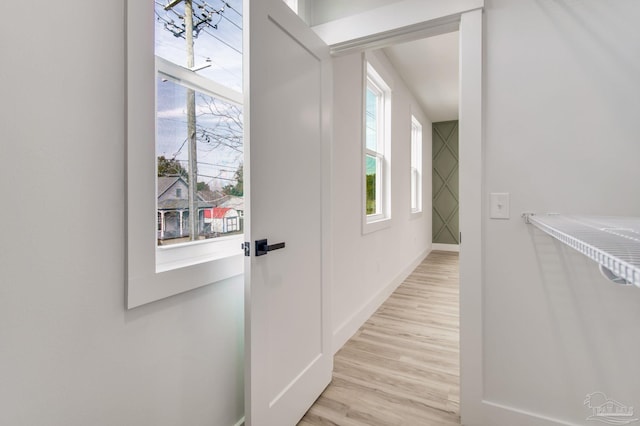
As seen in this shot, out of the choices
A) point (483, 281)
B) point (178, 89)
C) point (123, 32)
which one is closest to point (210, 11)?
point (178, 89)

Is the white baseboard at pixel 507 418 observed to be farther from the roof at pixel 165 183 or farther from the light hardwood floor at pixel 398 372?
the roof at pixel 165 183

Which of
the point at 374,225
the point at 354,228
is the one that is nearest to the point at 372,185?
the point at 374,225

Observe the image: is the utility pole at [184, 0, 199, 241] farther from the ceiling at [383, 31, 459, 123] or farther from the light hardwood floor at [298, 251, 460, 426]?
the ceiling at [383, 31, 459, 123]

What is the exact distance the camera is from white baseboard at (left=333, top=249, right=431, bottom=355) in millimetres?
2384

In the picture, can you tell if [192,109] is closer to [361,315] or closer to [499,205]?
[499,205]

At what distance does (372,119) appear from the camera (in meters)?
3.54

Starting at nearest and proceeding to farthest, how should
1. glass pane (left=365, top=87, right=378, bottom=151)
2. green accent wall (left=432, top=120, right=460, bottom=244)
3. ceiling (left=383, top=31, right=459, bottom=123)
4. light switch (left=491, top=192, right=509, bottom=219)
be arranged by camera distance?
1. light switch (left=491, top=192, right=509, bottom=219)
2. ceiling (left=383, top=31, right=459, bottom=123)
3. glass pane (left=365, top=87, right=378, bottom=151)
4. green accent wall (left=432, top=120, right=460, bottom=244)

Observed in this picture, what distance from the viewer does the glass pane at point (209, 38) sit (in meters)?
1.16

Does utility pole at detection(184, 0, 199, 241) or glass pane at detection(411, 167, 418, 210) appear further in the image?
glass pane at detection(411, 167, 418, 210)

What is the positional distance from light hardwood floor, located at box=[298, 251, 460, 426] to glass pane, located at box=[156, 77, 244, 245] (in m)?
1.19

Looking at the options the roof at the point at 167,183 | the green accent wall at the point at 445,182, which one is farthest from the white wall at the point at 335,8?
the green accent wall at the point at 445,182

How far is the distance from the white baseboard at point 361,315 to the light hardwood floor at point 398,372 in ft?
0.15

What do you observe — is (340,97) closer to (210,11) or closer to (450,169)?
(210,11)

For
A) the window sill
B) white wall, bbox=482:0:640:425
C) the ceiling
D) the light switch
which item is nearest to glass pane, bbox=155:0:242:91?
white wall, bbox=482:0:640:425
